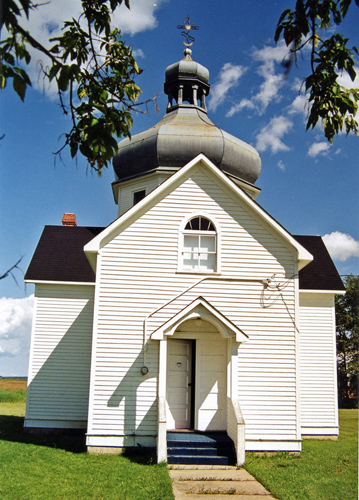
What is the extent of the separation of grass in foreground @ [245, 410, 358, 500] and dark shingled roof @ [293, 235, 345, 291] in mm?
5103

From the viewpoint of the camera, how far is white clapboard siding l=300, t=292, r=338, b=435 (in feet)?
52.6

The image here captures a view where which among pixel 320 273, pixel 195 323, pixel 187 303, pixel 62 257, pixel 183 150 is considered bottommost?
pixel 195 323

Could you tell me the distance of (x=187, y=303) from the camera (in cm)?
1256

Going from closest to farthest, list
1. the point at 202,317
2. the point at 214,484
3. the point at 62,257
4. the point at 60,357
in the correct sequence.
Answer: the point at 214,484, the point at 202,317, the point at 60,357, the point at 62,257

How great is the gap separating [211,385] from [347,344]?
27083 mm

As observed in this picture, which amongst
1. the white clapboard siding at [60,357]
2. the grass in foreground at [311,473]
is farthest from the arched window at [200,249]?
the white clapboard siding at [60,357]

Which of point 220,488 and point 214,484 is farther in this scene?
point 214,484

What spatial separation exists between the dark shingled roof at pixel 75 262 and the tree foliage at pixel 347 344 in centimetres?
1847

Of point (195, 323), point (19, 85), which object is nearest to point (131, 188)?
point (195, 323)

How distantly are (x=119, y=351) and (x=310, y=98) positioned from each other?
8.58m

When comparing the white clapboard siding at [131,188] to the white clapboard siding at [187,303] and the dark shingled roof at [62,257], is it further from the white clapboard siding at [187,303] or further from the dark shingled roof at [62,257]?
the white clapboard siding at [187,303]

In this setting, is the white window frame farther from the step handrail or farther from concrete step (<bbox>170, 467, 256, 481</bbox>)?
concrete step (<bbox>170, 467, 256, 481</bbox>)

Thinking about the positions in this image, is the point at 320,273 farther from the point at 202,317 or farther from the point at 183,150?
the point at 202,317

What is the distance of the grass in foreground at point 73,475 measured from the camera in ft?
26.9
